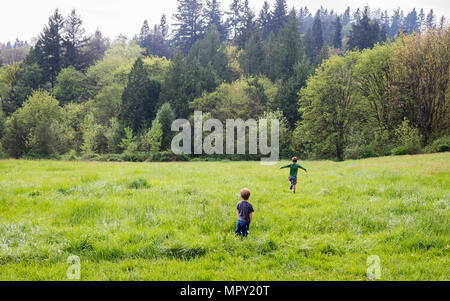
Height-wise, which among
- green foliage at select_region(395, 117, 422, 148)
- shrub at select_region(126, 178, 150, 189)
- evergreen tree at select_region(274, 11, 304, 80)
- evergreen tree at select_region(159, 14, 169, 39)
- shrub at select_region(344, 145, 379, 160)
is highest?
evergreen tree at select_region(159, 14, 169, 39)

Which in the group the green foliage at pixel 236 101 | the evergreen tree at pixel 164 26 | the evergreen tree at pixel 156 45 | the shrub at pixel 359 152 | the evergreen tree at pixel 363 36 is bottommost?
the shrub at pixel 359 152

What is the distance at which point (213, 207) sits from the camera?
36.3 feet

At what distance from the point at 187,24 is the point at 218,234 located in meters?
116

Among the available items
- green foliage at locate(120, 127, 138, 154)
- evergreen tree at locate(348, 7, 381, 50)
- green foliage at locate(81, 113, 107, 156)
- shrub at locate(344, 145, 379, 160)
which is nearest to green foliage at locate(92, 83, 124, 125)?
green foliage at locate(81, 113, 107, 156)

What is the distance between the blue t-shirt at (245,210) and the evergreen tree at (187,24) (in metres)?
111

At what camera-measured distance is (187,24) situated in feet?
370

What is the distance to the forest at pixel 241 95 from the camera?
44.1 metres

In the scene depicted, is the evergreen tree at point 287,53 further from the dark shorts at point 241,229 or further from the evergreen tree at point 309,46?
the dark shorts at point 241,229

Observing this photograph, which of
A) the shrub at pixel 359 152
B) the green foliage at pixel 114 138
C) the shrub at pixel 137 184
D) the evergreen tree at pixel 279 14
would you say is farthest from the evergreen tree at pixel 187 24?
the shrub at pixel 137 184

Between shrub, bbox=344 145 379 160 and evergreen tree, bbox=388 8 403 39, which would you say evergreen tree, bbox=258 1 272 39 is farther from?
evergreen tree, bbox=388 8 403 39

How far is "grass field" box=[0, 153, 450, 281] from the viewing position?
21.6 feet

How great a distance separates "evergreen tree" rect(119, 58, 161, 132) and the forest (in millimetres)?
219

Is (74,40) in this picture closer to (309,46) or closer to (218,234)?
(309,46)

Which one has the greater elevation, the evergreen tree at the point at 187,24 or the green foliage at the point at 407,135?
the evergreen tree at the point at 187,24
